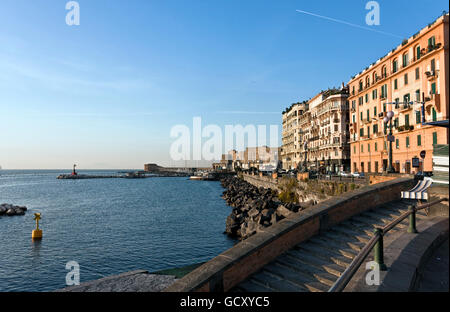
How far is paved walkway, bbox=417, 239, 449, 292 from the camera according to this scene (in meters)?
5.31

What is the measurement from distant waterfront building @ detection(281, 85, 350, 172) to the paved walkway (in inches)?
1525

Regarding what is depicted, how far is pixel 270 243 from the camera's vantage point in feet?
24.5

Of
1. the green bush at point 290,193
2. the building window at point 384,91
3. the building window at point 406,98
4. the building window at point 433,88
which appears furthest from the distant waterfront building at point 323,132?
the building window at point 433,88

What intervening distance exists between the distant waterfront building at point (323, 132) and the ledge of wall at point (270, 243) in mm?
34553

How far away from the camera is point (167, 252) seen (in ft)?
71.5

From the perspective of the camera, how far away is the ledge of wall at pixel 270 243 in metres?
6.05

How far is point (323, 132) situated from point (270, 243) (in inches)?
2361

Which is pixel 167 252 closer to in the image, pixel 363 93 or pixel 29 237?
pixel 29 237

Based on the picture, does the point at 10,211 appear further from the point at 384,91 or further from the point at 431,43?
the point at 431,43

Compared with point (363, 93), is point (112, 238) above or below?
below

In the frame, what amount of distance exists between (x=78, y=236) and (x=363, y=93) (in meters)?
42.2
